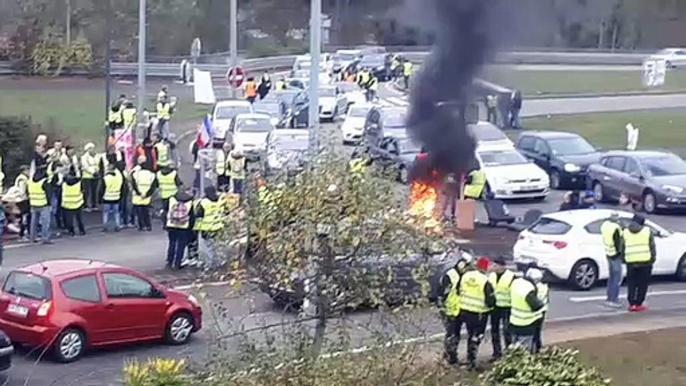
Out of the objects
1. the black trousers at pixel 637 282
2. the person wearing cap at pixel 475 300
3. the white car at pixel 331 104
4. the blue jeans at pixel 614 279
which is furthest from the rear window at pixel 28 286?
the white car at pixel 331 104

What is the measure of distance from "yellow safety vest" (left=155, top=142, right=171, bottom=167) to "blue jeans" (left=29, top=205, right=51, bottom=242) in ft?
12.2

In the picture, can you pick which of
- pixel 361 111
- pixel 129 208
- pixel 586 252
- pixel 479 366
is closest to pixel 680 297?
pixel 586 252

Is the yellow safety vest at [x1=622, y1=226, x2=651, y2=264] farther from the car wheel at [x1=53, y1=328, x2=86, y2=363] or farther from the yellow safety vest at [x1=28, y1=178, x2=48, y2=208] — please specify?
the yellow safety vest at [x1=28, y1=178, x2=48, y2=208]

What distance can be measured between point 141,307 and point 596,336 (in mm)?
6680

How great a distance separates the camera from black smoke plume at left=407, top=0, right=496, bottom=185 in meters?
19.0

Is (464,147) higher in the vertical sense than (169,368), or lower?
higher

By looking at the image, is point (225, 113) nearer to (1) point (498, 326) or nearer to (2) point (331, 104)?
(2) point (331, 104)

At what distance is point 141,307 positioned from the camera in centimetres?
2027

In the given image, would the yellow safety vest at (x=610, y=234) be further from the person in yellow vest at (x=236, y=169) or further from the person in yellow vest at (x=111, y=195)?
the person in yellow vest at (x=111, y=195)

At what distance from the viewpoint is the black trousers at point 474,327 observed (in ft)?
61.8

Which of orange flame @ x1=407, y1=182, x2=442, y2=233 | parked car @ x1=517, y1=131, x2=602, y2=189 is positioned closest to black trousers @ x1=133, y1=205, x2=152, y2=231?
orange flame @ x1=407, y1=182, x2=442, y2=233

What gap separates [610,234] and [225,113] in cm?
2318

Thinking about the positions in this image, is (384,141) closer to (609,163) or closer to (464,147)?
(609,163)

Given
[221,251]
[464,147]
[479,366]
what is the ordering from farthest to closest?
[464,147] → [479,366] → [221,251]
